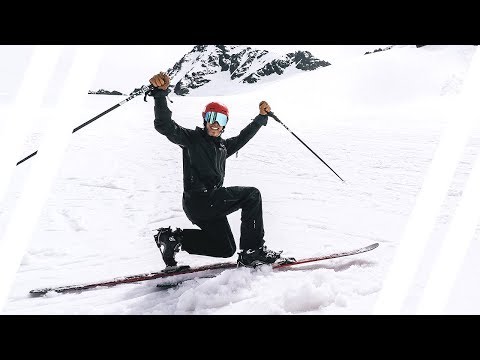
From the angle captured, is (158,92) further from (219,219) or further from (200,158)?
(219,219)

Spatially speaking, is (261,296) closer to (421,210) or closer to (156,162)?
(421,210)

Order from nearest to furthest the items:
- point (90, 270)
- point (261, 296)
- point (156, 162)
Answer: point (261, 296), point (90, 270), point (156, 162)

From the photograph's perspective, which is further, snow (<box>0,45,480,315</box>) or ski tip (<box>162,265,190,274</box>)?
ski tip (<box>162,265,190,274</box>)

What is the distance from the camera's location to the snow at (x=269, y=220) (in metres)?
3.70

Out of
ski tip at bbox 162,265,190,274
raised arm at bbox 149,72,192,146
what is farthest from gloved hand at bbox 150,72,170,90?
ski tip at bbox 162,265,190,274

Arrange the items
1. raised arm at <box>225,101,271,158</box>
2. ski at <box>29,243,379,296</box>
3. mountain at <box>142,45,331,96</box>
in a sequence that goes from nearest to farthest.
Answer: ski at <box>29,243,379,296</box> → raised arm at <box>225,101,271,158</box> → mountain at <box>142,45,331,96</box>

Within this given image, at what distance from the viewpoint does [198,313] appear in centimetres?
346

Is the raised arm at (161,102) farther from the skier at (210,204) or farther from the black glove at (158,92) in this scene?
the skier at (210,204)

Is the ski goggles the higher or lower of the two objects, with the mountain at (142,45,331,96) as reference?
lower

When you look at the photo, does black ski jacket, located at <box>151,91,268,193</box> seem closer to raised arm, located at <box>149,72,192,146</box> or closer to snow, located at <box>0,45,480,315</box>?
raised arm, located at <box>149,72,192,146</box>

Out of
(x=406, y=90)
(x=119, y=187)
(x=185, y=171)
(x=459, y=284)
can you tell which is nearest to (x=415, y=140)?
(x=119, y=187)

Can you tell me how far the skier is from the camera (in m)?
4.12

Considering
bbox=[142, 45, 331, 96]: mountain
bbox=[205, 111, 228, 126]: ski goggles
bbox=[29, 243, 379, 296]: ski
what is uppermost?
bbox=[142, 45, 331, 96]: mountain

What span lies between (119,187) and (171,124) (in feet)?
16.6
